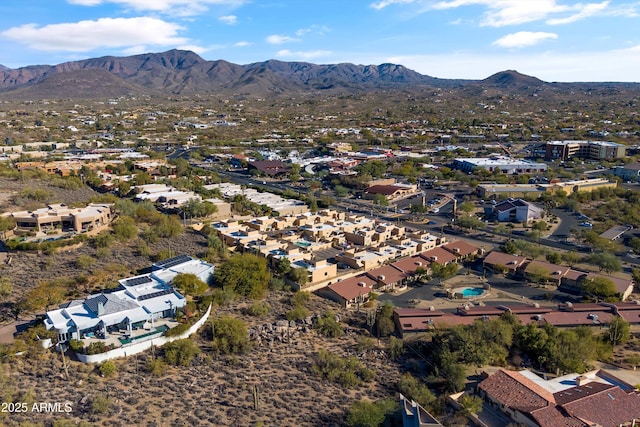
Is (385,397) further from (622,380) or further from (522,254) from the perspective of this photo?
(522,254)

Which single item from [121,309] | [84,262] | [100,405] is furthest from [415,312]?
[84,262]

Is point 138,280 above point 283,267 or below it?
above

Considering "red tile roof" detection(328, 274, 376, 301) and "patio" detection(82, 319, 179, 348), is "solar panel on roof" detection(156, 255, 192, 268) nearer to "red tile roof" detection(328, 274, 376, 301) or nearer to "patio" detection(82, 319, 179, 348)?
"patio" detection(82, 319, 179, 348)

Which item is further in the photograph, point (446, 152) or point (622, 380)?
point (446, 152)

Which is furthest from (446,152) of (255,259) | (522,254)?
(255,259)

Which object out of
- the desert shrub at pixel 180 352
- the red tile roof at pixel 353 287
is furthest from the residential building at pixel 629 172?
the desert shrub at pixel 180 352

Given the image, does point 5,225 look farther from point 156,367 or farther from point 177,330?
point 156,367

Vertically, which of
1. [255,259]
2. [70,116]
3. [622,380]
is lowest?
[622,380]
